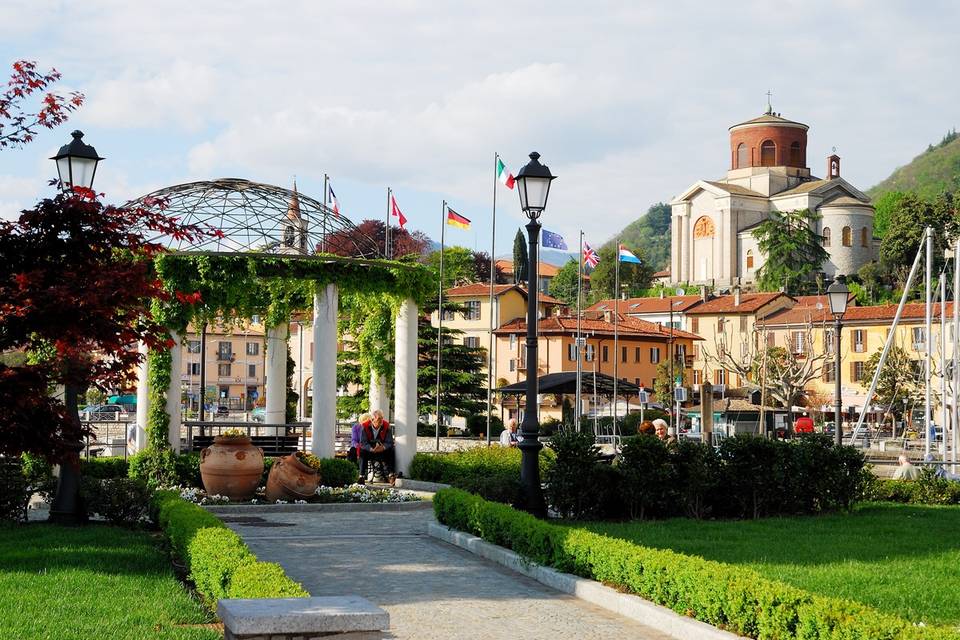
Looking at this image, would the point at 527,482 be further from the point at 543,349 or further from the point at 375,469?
the point at 543,349

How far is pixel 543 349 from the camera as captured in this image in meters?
80.6

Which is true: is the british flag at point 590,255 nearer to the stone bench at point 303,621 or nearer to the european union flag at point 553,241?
the european union flag at point 553,241

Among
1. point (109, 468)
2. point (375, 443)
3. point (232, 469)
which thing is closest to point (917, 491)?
point (375, 443)

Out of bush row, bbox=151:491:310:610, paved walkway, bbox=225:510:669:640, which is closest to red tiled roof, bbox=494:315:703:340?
paved walkway, bbox=225:510:669:640

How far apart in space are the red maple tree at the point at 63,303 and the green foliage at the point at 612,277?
103 meters

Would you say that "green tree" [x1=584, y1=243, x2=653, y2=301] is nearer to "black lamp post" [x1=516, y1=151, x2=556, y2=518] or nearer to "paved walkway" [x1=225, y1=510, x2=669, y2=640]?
"black lamp post" [x1=516, y1=151, x2=556, y2=518]

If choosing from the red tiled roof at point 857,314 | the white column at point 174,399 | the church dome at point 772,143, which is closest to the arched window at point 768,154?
the church dome at point 772,143

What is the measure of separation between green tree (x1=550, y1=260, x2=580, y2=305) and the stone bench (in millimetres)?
113110

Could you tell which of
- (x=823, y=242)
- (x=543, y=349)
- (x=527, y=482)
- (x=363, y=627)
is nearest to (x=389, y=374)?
(x=527, y=482)

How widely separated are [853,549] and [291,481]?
9364 mm

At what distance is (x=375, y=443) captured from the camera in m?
23.1

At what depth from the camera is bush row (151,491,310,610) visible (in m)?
8.29

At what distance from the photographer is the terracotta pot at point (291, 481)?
62.4 ft

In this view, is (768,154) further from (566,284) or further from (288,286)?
(288,286)
